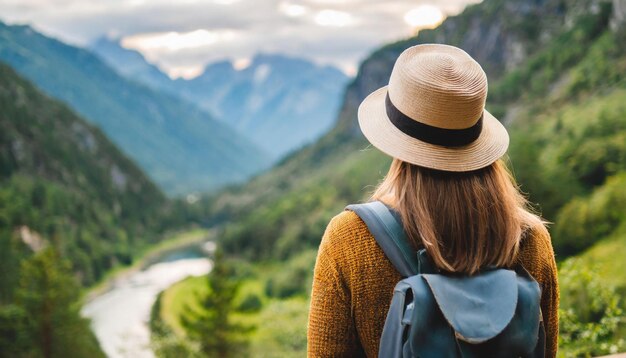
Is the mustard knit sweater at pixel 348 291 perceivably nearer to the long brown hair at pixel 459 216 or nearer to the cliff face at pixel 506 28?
the long brown hair at pixel 459 216

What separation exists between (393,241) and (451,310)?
35 centimetres

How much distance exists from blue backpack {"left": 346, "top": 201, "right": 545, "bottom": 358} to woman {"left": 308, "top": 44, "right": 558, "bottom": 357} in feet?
0.19

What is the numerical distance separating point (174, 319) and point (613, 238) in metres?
45.4

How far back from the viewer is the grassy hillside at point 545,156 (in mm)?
17028

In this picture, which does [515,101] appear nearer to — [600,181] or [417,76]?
[600,181]

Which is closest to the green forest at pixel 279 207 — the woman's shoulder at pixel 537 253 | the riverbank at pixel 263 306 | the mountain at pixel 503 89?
the riverbank at pixel 263 306

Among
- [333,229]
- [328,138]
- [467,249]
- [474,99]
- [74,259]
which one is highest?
[474,99]

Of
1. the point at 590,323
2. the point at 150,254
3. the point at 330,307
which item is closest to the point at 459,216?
the point at 330,307

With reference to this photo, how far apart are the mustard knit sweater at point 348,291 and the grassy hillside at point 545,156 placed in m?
1.10

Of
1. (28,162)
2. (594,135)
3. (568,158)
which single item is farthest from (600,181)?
(28,162)

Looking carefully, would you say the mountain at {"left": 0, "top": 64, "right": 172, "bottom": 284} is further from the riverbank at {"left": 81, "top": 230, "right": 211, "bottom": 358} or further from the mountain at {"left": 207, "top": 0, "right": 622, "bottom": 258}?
the mountain at {"left": 207, "top": 0, "right": 622, "bottom": 258}

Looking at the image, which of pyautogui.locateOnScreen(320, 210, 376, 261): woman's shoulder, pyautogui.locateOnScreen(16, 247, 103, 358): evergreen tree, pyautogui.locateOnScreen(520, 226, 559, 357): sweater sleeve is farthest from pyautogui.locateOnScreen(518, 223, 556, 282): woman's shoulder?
pyautogui.locateOnScreen(16, 247, 103, 358): evergreen tree

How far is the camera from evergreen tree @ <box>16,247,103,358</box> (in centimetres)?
3362

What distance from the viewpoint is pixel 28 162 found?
12875cm
